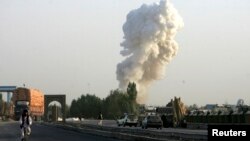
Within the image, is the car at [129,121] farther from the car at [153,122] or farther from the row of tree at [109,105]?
the row of tree at [109,105]

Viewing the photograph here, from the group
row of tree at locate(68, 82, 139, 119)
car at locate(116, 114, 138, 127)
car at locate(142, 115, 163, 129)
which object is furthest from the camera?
row of tree at locate(68, 82, 139, 119)

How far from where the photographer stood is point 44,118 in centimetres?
13038

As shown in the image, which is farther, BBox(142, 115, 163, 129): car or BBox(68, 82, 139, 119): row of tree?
BBox(68, 82, 139, 119): row of tree

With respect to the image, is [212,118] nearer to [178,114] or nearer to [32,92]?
[178,114]

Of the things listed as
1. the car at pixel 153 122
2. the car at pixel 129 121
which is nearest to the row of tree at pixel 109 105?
the car at pixel 129 121

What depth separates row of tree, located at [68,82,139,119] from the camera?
134375mm

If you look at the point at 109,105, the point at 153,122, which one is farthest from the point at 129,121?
the point at 109,105

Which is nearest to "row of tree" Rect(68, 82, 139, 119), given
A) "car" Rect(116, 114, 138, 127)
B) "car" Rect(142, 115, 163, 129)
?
"car" Rect(116, 114, 138, 127)

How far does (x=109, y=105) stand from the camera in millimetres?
146125

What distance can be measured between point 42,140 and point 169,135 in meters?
8.29

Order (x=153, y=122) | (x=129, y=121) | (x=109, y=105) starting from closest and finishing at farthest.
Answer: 1. (x=153, y=122)
2. (x=129, y=121)
3. (x=109, y=105)

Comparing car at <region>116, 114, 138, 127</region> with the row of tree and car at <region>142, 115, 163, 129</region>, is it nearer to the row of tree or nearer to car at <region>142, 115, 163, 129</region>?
car at <region>142, 115, 163, 129</region>

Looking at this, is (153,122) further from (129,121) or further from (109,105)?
(109,105)

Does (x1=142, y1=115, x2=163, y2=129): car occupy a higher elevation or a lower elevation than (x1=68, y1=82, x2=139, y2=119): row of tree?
lower
